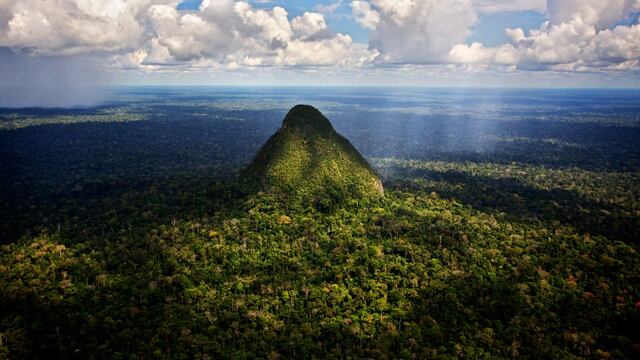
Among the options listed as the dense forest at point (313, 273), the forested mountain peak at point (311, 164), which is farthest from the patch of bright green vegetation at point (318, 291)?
the forested mountain peak at point (311, 164)

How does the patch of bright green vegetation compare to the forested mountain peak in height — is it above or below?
below

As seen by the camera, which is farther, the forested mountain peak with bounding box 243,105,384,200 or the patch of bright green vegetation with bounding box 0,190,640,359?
the forested mountain peak with bounding box 243,105,384,200

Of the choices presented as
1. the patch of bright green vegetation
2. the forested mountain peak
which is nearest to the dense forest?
the patch of bright green vegetation

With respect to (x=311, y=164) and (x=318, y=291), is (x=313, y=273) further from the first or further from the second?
(x=311, y=164)

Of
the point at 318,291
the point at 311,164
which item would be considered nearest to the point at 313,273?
the point at 318,291

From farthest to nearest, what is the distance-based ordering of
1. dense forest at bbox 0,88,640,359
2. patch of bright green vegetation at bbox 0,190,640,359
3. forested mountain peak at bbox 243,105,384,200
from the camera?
forested mountain peak at bbox 243,105,384,200 < dense forest at bbox 0,88,640,359 < patch of bright green vegetation at bbox 0,190,640,359

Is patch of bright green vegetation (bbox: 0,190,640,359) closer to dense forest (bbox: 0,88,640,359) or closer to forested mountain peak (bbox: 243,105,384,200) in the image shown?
dense forest (bbox: 0,88,640,359)

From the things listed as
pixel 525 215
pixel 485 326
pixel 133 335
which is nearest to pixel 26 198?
pixel 133 335

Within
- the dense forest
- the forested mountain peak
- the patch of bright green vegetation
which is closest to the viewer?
the patch of bright green vegetation

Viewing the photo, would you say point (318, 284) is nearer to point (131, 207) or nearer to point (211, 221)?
point (211, 221)
